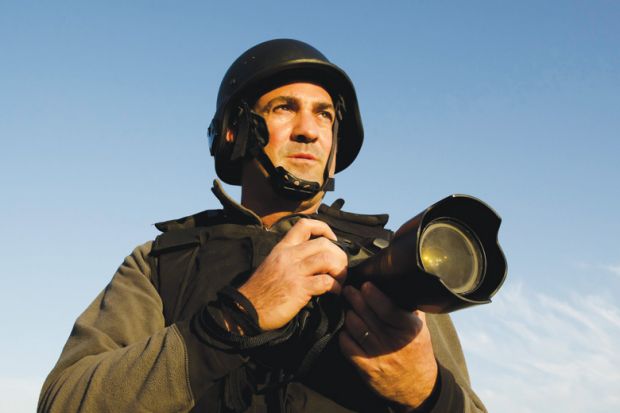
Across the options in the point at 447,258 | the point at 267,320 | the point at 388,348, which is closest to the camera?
the point at 447,258

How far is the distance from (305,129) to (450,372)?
6.64 feet

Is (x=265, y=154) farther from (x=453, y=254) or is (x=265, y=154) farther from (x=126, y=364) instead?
(x=453, y=254)

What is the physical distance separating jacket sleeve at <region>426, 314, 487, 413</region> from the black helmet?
1989 mm

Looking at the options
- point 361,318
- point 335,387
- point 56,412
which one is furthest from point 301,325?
point 56,412

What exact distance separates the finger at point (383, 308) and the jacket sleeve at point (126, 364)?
712mm

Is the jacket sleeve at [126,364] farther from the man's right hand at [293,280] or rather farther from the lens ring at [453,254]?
the lens ring at [453,254]

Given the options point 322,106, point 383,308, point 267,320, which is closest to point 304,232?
point 267,320

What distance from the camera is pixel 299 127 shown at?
16.1 feet

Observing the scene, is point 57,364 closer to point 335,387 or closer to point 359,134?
point 335,387

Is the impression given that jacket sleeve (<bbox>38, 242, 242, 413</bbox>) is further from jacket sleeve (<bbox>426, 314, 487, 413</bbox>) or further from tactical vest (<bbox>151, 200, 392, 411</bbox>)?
jacket sleeve (<bbox>426, 314, 487, 413</bbox>)

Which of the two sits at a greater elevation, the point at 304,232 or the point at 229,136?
the point at 229,136

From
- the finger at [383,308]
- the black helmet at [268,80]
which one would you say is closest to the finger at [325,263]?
the finger at [383,308]

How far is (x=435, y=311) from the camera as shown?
2.72 m

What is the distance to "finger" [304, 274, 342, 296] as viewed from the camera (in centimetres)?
317
